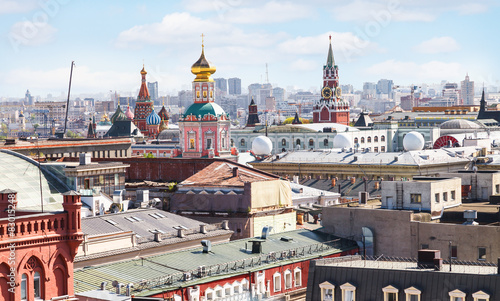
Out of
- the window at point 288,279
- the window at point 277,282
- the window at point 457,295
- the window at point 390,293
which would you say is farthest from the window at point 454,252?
the window at point 457,295

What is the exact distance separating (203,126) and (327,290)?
67.6 metres

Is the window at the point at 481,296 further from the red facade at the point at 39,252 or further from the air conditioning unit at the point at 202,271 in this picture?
the red facade at the point at 39,252

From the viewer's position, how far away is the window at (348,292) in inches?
1419

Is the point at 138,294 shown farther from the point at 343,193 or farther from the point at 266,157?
the point at 266,157

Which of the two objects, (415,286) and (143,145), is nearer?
(415,286)

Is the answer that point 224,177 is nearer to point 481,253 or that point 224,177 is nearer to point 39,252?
point 481,253

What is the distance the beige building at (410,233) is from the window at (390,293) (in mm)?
9160

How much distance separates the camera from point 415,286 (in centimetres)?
3519

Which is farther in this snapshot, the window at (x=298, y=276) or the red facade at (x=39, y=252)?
the window at (x=298, y=276)

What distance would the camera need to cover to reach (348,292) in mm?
36250

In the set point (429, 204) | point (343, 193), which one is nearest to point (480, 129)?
point (343, 193)

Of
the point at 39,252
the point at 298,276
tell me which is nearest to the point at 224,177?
the point at 298,276

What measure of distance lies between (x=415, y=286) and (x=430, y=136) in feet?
438

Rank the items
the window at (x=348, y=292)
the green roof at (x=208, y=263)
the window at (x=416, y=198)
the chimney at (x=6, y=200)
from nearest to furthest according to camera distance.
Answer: the chimney at (x=6, y=200) < the window at (x=348, y=292) < the green roof at (x=208, y=263) < the window at (x=416, y=198)
